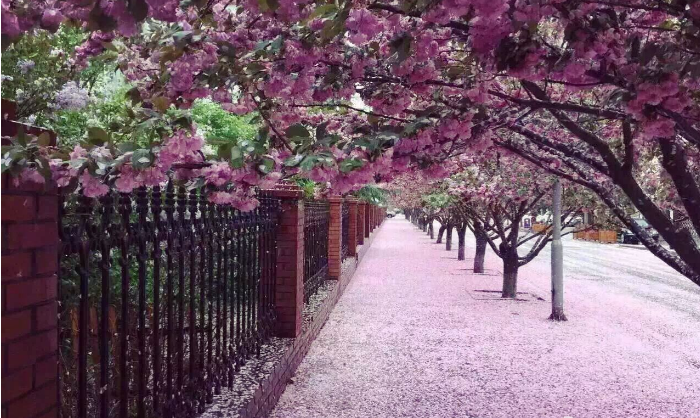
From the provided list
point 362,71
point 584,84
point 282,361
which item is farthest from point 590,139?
point 282,361

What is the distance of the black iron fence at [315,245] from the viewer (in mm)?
8227

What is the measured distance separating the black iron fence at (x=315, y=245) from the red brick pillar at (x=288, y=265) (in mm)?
1593

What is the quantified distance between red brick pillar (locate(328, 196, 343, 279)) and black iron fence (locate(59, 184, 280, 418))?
516 cm

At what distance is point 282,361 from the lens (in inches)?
208

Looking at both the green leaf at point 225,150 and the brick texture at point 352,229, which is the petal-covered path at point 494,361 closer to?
the green leaf at point 225,150

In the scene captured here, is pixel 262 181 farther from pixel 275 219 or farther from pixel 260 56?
pixel 275 219

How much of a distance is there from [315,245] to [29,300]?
24.5ft

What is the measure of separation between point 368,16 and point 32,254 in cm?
154

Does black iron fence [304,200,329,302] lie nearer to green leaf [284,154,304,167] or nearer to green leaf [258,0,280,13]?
green leaf [284,154,304,167]

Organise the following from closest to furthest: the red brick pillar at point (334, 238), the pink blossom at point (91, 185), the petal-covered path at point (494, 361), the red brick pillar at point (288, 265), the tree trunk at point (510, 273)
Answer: the pink blossom at point (91, 185) → the petal-covered path at point (494, 361) → the red brick pillar at point (288, 265) → the red brick pillar at point (334, 238) → the tree trunk at point (510, 273)

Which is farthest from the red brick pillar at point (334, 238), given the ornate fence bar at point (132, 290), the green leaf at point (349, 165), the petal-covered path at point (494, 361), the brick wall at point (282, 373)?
the green leaf at point (349, 165)

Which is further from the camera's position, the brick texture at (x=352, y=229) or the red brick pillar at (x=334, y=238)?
the brick texture at (x=352, y=229)

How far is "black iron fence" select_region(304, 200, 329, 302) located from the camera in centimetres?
823

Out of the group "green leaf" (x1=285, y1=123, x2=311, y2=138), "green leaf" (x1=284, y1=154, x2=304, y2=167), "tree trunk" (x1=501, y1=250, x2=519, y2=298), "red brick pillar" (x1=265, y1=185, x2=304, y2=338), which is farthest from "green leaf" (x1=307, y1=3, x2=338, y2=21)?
"tree trunk" (x1=501, y1=250, x2=519, y2=298)
